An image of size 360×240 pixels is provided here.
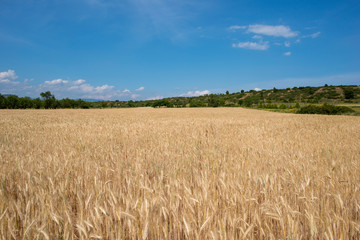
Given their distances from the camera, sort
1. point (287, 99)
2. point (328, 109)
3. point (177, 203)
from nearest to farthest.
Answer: point (177, 203) → point (328, 109) → point (287, 99)

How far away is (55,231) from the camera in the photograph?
4.31 feet

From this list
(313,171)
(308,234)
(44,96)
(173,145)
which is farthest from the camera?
(44,96)

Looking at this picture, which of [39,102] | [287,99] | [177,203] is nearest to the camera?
[177,203]

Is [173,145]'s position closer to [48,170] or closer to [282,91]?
[48,170]

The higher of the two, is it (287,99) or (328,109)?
(287,99)

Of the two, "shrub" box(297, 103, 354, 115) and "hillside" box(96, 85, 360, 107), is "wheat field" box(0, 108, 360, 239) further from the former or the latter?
"hillside" box(96, 85, 360, 107)

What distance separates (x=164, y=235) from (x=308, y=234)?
111 centimetres

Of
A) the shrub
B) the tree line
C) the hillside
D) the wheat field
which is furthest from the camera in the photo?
the hillside

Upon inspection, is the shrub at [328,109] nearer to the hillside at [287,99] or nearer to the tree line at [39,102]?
the hillside at [287,99]

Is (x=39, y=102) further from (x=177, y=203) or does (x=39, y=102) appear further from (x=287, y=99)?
(x=287, y=99)

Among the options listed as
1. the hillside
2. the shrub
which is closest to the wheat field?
the shrub

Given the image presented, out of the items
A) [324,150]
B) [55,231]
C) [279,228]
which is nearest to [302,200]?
[279,228]

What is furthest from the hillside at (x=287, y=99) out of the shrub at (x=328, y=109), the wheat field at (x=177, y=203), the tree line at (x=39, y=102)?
the wheat field at (x=177, y=203)

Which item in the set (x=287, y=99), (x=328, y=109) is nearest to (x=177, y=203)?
(x=328, y=109)
